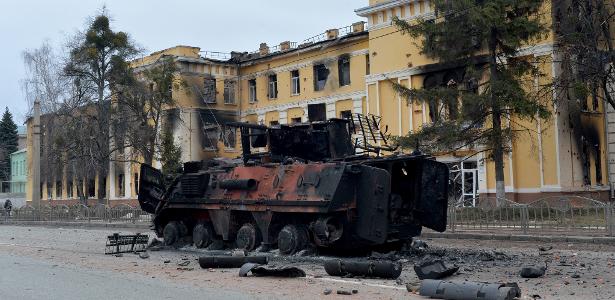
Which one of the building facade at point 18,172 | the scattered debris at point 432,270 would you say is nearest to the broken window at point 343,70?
the scattered debris at point 432,270

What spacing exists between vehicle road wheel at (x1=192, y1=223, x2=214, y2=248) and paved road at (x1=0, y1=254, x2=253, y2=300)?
11.5 feet

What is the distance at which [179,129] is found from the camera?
1870 inches

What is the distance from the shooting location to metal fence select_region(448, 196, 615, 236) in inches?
694

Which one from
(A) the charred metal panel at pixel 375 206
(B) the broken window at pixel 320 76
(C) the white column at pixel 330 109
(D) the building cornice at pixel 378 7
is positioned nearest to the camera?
(A) the charred metal panel at pixel 375 206

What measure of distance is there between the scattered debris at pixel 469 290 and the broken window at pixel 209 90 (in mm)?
40725

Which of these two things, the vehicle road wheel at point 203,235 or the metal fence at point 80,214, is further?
the metal fence at point 80,214

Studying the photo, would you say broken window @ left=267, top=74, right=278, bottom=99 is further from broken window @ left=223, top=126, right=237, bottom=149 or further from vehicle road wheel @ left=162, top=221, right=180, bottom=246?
vehicle road wheel @ left=162, top=221, right=180, bottom=246

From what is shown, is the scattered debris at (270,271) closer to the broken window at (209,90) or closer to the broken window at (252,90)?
the broken window at (209,90)

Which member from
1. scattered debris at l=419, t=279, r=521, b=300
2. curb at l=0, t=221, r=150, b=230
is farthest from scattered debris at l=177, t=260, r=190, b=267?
curb at l=0, t=221, r=150, b=230

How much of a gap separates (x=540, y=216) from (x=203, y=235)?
9025 millimetres

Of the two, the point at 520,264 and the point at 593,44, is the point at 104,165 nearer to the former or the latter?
the point at 593,44

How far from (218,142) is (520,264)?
3768cm

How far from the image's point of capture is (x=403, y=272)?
39.4 feet

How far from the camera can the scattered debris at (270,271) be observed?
11.4 metres
